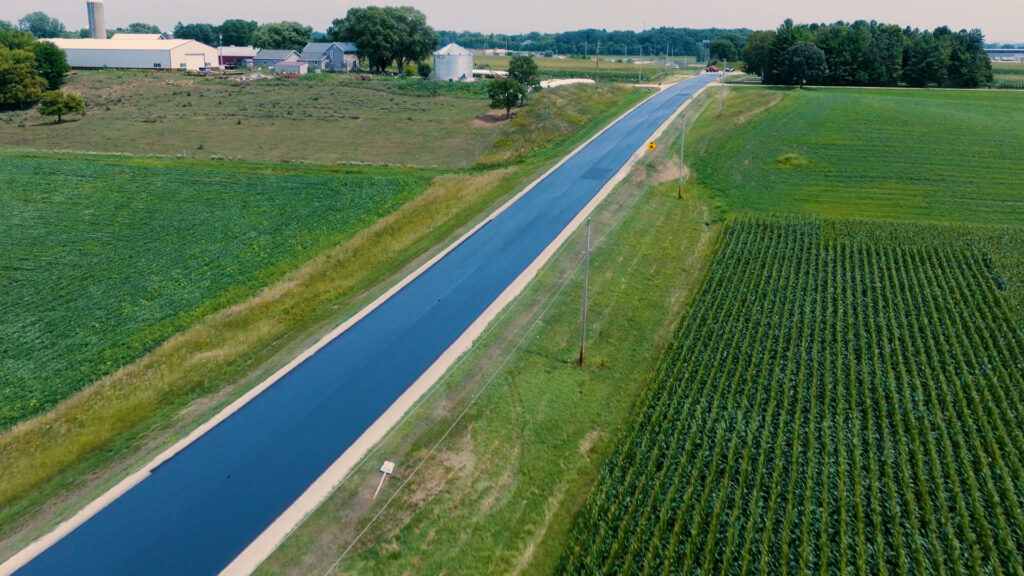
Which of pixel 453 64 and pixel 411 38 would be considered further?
pixel 411 38

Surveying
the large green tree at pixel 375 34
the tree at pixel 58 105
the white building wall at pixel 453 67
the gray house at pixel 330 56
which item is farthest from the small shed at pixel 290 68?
the tree at pixel 58 105

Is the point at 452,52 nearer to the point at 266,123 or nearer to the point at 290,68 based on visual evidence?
the point at 290,68

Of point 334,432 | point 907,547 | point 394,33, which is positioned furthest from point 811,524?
point 394,33

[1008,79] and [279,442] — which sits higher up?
[1008,79]

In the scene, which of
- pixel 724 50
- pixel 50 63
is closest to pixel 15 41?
pixel 50 63

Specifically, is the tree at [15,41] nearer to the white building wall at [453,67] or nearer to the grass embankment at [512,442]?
the white building wall at [453,67]

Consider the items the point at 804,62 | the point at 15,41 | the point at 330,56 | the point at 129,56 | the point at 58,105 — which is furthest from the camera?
the point at 330,56
